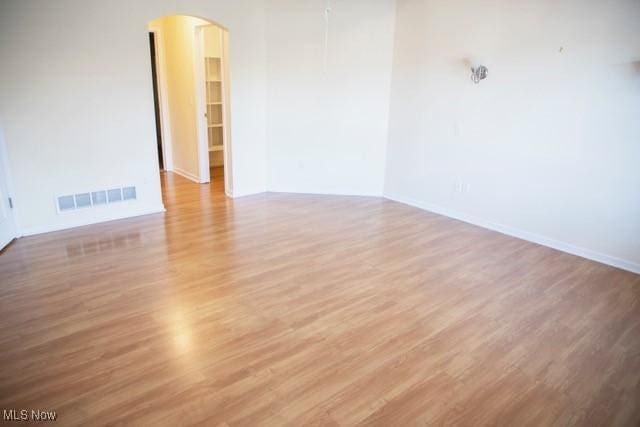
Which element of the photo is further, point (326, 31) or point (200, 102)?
point (200, 102)

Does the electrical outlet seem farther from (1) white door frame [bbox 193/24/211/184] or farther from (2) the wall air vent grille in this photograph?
(2) the wall air vent grille

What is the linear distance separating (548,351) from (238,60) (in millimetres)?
4759

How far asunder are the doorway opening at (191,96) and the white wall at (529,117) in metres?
2.65

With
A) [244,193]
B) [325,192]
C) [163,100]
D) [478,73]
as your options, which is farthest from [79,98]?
[478,73]

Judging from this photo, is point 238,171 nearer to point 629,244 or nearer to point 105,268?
point 105,268

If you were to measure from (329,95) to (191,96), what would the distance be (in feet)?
7.13

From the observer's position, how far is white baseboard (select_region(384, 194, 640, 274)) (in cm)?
386

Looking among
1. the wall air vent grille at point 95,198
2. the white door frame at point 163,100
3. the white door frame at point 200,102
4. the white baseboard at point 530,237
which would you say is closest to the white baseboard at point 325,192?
the white baseboard at point 530,237

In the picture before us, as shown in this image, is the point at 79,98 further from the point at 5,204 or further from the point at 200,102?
the point at 200,102

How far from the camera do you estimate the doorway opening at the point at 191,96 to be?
5867mm

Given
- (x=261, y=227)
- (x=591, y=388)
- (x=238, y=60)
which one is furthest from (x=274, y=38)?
(x=591, y=388)

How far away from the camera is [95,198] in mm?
4590

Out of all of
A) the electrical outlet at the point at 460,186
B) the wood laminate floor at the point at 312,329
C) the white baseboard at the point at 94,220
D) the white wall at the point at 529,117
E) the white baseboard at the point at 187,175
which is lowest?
the wood laminate floor at the point at 312,329

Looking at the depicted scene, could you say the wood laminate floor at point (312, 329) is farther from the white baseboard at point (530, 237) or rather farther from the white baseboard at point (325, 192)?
the white baseboard at point (325, 192)
